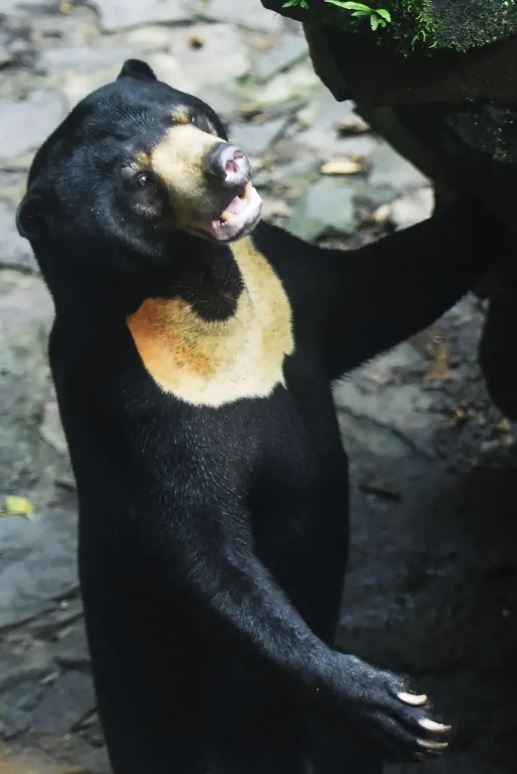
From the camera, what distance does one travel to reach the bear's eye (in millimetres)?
2252

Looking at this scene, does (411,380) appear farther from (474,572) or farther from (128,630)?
(128,630)

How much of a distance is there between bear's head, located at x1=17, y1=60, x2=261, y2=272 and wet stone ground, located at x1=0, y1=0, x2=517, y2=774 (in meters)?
1.43

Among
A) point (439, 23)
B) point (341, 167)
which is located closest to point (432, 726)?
point (439, 23)

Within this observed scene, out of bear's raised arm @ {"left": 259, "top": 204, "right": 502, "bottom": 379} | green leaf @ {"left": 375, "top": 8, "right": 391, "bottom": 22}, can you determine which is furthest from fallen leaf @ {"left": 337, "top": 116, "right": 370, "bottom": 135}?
green leaf @ {"left": 375, "top": 8, "right": 391, "bottom": 22}

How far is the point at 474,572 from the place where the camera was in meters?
3.42

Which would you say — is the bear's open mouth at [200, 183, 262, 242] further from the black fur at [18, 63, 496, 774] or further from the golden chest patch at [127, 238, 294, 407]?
the golden chest patch at [127, 238, 294, 407]

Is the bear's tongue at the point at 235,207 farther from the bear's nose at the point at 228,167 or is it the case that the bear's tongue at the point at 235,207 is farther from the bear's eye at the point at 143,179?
the bear's eye at the point at 143,179

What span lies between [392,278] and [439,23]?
80 cm

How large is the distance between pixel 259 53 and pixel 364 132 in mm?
754

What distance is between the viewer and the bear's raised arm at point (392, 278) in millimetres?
2785

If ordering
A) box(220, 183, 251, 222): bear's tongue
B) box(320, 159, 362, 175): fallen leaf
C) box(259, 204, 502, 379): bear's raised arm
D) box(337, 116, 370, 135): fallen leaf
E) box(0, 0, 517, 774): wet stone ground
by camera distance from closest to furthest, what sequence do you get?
box(220, 183, 251, 222): bear's tongue → box(259, 204, 502, 379): bear's raised arm → box(0, 0, 517, 774): wet stone ground → box(320, 159, 362, 175): fallen leaf → box(337, 116, 370, 135): fallen leaf

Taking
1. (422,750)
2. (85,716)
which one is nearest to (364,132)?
(85,716)

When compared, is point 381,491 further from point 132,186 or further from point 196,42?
point 196,42

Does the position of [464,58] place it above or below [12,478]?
above
